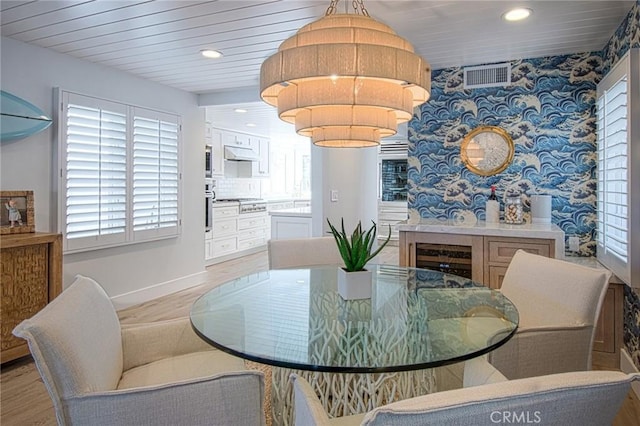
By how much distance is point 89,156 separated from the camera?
3758mm

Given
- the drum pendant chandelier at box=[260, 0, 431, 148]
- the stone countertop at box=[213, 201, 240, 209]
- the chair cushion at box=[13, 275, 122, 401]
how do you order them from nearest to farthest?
the chair cushion at box=[13, 275, 122, 401] < the drum pendant chandelier at box=[260, 0, 431, 148] < the stone countertop at box=[213, 201, 240, 209]

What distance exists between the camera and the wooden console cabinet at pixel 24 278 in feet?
9.20

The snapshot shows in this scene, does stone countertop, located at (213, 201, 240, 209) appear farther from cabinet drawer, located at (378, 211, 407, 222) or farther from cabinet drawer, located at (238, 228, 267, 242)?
cabinet drawer, located at (378, 211, 407, 222)

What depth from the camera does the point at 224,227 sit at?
264 inches

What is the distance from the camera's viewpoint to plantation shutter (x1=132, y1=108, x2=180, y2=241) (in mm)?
4242

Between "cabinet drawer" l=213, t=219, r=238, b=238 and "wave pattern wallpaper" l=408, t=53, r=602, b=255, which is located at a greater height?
"wave pattern wallpaper" l=408, t=53, r=602, b=255

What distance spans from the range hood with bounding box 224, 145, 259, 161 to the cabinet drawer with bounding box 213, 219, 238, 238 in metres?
1.19

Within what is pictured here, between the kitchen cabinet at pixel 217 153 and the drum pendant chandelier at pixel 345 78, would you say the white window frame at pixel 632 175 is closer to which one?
the drum pendant chandelier at pixel 345 78

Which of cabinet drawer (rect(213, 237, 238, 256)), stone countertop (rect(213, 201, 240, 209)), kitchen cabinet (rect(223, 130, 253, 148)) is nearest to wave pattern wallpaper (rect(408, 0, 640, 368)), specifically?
stone countertop (rect(213, 201, 240, 209))

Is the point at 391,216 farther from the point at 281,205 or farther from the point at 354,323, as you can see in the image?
the point at 354,323

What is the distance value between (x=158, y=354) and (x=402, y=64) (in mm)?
1549

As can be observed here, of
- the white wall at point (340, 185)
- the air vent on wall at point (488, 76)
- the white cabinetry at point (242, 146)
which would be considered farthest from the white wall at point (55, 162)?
the air vent on wall at point (488, 76)

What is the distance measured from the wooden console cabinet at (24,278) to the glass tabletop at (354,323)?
1643 mm

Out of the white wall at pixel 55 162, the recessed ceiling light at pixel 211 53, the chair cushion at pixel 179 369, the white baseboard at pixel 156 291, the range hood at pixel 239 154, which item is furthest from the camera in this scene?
the range hood at pixel 239 154
